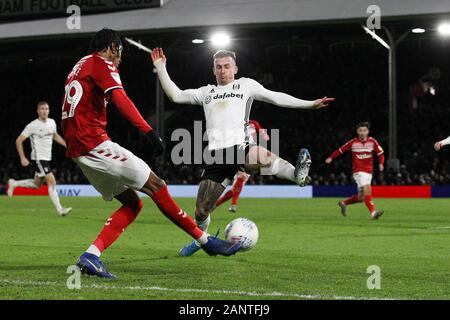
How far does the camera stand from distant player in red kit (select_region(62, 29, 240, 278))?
22.8ft

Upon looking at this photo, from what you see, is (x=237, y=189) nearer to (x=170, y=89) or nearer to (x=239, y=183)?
(x=239, y=183)

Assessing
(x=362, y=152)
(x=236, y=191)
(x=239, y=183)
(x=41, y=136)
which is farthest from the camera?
(x=239, y=183)

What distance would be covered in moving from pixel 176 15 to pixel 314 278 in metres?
24.2

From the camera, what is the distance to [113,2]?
1294 inches

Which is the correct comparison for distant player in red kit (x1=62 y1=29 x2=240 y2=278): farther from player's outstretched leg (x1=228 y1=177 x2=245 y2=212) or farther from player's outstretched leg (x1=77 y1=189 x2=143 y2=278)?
player's outstretched leg (x1=228 y1=177 x2=245 y2=212)

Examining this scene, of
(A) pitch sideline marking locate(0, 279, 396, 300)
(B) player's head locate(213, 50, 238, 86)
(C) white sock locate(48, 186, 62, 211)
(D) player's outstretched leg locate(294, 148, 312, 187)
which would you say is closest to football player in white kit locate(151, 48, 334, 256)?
(B) player's head locate(213, 50, 238, 86)

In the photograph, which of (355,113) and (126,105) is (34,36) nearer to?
(355,113)

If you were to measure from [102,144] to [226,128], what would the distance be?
2145 mm

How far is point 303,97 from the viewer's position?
39.1m

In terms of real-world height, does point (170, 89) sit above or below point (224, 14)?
below

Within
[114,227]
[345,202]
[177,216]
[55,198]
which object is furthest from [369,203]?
[114,227]

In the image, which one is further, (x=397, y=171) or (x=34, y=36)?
(x=34, y=36)

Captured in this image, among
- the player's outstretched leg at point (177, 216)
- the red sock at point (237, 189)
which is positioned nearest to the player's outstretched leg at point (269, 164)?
Answer: the player's outstretched leg at point (177, 216)
